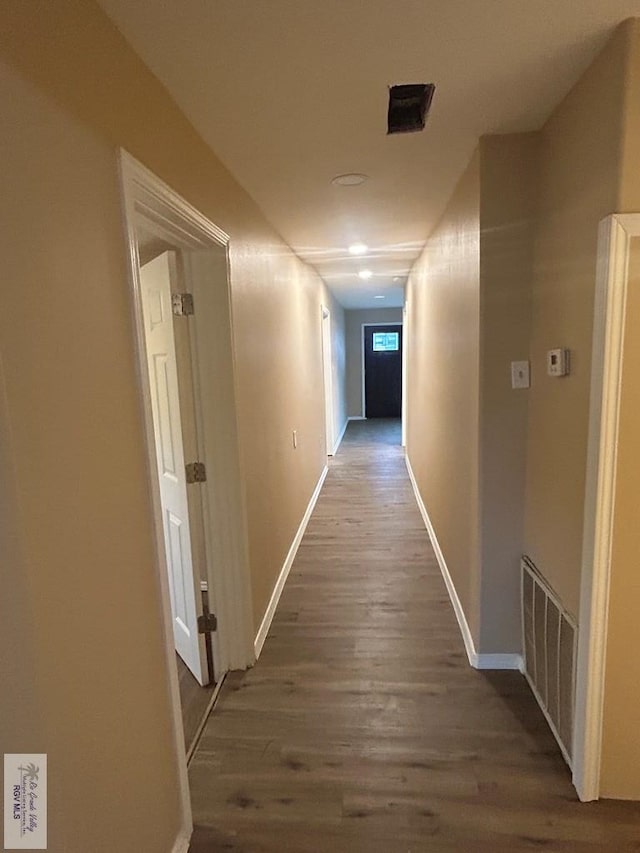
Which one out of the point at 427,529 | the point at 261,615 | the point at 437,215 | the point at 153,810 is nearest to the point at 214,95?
the point at 437,215

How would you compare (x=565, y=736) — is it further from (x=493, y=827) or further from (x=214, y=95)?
(x=214, y=95)

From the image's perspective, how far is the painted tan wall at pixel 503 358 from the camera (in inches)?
79.0

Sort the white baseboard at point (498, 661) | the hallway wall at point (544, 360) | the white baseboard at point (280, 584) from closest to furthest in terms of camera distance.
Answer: the hallway wall at point (544, 360)
the white baseboard at point (498, 661)
the white baseboard at point (280, 584)

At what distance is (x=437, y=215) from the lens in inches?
122

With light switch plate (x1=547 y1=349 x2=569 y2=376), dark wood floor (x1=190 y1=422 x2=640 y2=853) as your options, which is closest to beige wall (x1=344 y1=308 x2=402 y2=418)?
dark wood floor (x1=190 y1=422 x2=640 y2=853)

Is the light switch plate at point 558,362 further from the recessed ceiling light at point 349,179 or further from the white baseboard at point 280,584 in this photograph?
the white baseboard at point 280,584

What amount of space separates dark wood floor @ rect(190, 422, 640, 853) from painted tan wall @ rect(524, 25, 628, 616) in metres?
0.64

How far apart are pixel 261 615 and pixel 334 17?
98.1 inches

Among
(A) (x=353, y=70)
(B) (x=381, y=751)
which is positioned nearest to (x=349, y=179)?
(A) (x=353, y=70)

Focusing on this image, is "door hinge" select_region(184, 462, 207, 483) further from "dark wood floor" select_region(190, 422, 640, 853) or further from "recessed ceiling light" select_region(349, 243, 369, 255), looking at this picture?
"recessed ceiling light" select_region(349, 243, 369, 255)

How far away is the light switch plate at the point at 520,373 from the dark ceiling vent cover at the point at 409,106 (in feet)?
3.21

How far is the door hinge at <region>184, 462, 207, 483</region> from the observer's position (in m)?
2.22
